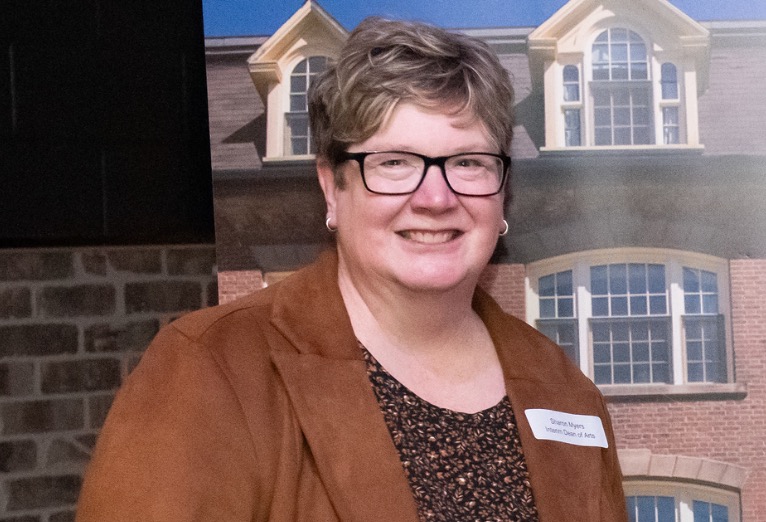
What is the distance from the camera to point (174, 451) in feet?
4.88

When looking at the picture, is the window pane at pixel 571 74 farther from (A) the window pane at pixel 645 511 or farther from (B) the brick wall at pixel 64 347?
(B) the brick wall at pixel 64 347

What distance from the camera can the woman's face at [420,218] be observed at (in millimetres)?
1761

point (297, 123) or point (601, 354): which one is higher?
point (297, 123)

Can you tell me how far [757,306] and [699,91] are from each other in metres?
0.53

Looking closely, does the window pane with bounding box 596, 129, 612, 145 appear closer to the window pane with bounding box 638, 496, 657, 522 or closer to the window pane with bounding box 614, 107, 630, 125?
the window pane with bounding box 614, 107, 630, 125

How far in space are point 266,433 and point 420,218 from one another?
498mm

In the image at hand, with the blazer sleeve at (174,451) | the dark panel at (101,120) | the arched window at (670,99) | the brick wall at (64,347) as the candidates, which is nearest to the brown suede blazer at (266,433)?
the blazer sleeve at (174,451)

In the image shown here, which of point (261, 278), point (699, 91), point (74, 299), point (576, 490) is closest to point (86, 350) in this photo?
point (74, 299)

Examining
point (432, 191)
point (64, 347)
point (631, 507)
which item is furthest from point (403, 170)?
point (64, 347)

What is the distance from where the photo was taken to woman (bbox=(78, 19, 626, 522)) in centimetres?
153

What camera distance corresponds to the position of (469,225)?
184 cm

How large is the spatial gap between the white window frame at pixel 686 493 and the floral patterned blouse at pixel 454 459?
1.91 feet

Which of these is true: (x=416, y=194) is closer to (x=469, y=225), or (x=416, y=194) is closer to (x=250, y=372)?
(x=469, y=225)

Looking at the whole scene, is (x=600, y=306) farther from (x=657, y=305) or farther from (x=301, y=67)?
(x=301, y=67)
